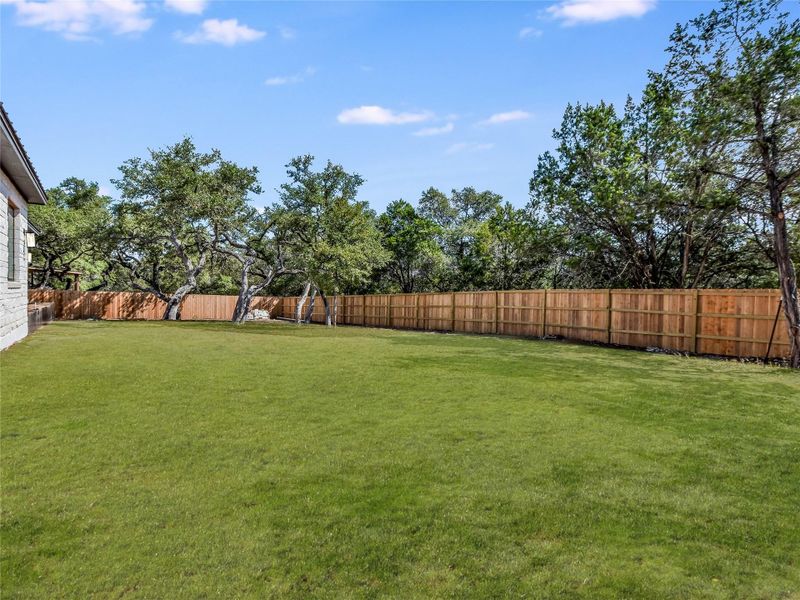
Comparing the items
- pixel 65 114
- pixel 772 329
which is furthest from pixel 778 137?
pixel 65 114

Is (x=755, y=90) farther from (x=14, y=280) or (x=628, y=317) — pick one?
(x=14, y=280)

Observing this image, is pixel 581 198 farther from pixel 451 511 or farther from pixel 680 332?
pixel 451 511

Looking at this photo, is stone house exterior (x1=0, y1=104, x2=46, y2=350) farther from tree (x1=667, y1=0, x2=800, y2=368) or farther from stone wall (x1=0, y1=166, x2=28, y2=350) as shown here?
tree (x1=667, y1=0, x2=800, y2=368)

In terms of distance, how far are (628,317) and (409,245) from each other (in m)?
19.4

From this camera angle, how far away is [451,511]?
2732 mm

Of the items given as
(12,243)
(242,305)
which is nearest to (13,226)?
(12,243)

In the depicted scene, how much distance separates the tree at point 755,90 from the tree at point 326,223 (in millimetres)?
14681

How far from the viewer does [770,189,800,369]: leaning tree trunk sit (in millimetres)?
9766

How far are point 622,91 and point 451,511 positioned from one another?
18.8 m

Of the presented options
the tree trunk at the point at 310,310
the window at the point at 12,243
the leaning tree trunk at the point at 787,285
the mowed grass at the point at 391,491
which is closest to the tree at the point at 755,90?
the leaning tree trunk at the point at 787,285

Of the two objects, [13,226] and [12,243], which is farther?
[13,226]

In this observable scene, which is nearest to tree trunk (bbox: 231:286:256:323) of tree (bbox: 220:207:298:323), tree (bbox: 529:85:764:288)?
tree (bbox: 220:207:298:323)

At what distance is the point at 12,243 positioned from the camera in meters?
10.3

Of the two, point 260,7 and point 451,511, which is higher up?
point 260,7
